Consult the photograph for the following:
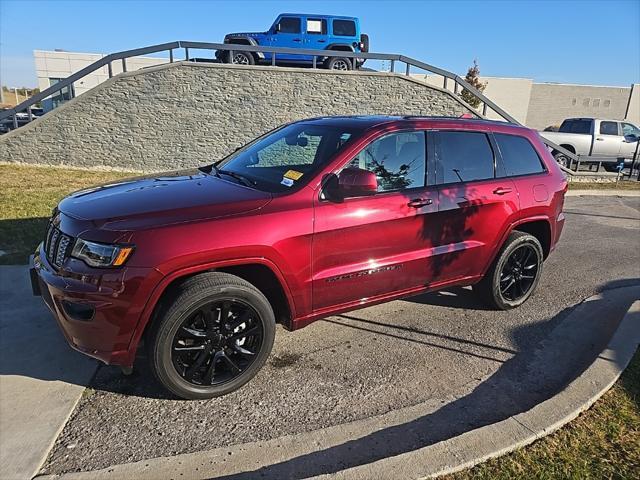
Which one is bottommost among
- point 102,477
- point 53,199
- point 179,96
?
point 102,477

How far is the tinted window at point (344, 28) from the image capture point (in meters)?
16.2

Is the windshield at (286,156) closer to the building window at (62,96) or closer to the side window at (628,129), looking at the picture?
the building window at (62,96)

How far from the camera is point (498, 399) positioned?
3.03m

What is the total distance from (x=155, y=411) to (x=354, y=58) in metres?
15.1

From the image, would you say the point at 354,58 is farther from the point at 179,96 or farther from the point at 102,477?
the point at 102,477

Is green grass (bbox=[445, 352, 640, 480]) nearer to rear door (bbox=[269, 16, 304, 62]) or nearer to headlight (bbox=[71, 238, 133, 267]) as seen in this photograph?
headlight (bbox=[71, 238, 133, 267])

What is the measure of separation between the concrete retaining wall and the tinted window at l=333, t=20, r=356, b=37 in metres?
2.11

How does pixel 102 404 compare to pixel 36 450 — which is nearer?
pixel 36 450

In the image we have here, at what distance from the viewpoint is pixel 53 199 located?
25.8ft

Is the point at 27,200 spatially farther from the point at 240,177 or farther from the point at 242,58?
the point at 242,58

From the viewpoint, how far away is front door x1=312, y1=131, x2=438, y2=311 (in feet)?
10.5

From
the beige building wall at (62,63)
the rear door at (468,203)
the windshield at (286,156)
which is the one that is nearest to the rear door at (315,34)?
the windshield at (286,156)

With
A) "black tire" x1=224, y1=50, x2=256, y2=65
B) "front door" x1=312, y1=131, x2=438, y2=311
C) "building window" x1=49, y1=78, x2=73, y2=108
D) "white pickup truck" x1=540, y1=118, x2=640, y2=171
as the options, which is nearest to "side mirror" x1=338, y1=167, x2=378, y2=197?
"front door" x1=312, y1=131, x2=438, y2=311

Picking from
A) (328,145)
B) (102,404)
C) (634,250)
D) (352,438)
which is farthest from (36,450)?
(634,250)
